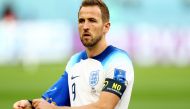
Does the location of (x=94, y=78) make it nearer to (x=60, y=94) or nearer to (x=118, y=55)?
(x=118, y=55)

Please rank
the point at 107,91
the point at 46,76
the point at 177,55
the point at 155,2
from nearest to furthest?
the point at 107,91 < the point at 46,76 < the point at 177,55 < the point at 155,2

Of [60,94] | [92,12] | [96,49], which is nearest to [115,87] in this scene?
[96,49]

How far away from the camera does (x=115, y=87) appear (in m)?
7.48

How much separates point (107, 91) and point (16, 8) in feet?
93.8

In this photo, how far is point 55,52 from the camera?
3081cm

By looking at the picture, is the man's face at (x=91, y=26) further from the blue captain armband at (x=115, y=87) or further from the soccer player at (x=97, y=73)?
the blue captain armband at (x=115, y=87)

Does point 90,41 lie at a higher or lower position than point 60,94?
higher

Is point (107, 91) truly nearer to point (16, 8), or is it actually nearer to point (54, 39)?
point (54, 39)

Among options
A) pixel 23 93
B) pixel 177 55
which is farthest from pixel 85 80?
pixel 177 55

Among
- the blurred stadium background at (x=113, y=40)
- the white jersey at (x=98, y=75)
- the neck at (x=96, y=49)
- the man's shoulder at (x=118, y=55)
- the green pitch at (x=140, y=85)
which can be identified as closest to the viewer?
the white jersey at (x=98, y=75)

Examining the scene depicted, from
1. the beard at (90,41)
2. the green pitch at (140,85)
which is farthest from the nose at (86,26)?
the green pitch at (140,85)

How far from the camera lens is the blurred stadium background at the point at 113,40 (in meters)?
26.3

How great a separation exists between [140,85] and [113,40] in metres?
6.44

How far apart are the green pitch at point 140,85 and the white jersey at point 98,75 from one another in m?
9.47
